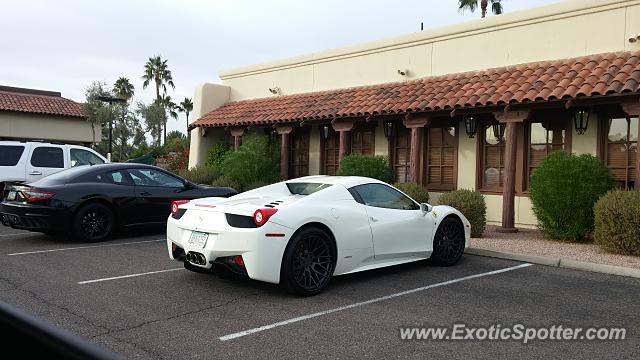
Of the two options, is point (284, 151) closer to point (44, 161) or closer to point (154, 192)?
point (44, 161)

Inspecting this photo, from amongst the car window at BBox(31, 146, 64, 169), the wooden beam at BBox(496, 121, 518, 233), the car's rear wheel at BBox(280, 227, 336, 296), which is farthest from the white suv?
the wooden beam at BBox(496, 121, 518, 233)

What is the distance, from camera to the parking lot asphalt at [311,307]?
13.8 ft

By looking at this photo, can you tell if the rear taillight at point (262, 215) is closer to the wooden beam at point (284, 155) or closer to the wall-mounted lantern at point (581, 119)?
the wall-mounted lantern at point (581, 119)

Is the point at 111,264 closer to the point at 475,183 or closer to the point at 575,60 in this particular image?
the point at 475,183

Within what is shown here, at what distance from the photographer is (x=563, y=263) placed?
307 inches

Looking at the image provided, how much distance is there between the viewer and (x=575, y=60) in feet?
37.9

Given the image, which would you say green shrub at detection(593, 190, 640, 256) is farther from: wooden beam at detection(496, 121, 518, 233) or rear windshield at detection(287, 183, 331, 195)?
rear windshield at detection(287, 183, 331, 195)

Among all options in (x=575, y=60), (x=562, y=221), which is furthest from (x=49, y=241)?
(x=575, y=60)

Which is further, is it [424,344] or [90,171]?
[90,171]

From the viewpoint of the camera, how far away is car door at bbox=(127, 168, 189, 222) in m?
9.82

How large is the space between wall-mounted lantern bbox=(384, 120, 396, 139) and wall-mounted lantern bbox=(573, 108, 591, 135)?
4821 millimetres

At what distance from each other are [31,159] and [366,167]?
7.86m

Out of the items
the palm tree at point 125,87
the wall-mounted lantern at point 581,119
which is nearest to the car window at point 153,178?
the wall-mounted lantern at point 581,119

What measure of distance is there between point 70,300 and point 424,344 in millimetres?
3560
